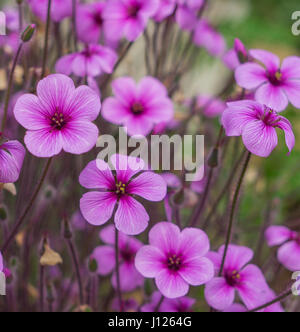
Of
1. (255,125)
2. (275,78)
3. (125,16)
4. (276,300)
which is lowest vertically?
(276,300)

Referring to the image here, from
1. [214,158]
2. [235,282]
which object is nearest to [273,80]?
[214,158]

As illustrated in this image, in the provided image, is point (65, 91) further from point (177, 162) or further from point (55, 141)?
point (177, 162)

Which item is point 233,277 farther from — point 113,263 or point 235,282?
point 113,263

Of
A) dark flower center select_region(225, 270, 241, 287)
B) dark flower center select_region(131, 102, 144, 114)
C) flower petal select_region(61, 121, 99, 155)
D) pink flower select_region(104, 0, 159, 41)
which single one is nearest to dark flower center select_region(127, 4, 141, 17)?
pink flower select_region(104, 0, 159, 41)

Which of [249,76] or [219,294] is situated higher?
[249,76]

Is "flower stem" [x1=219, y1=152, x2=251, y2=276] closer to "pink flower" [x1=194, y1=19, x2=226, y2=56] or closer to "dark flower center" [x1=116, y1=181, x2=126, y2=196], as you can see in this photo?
"dark flower center" [x1=116, y1=181, x2=126, y2=196]

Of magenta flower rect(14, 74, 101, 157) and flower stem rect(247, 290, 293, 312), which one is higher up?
magenta flower rect(14, 74, 101, 157)
